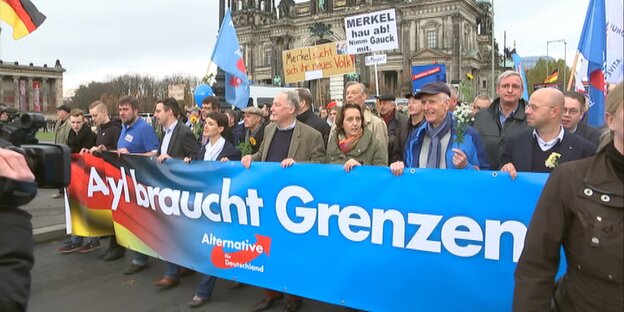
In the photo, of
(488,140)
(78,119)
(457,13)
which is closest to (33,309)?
(78,119)

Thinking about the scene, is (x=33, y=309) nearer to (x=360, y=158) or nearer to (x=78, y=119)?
(x=360, y=158)

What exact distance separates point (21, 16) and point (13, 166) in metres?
6.35

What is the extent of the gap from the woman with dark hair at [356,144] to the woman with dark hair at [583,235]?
272 cm

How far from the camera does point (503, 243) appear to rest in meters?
3.52

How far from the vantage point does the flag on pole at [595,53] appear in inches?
247

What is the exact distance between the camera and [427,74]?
15.2m

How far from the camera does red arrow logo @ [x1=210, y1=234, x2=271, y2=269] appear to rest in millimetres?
4723

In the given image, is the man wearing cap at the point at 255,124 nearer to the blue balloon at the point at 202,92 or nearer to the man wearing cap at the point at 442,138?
the man wearing cap at the point at 442,138

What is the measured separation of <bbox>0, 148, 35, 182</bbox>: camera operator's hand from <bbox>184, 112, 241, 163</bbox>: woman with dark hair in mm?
3958

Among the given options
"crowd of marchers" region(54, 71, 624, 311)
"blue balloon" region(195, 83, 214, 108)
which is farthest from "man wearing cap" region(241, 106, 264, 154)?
"blue balloon" region(195, 83, 214, 108)

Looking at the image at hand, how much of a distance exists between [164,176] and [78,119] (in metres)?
3.87

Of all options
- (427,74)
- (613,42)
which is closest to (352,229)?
(613,42)

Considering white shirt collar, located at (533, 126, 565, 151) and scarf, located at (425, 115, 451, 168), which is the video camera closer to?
scarf, located at (425, 115, 451, 168)

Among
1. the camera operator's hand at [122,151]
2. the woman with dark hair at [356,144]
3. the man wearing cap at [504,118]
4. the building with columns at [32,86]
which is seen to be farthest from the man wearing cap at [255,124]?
the building with columns at [32,86]
